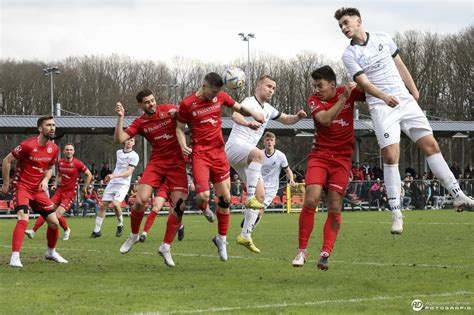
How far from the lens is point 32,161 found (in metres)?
14.9

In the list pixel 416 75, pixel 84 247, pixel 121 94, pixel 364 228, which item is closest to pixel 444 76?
pixel 416 75

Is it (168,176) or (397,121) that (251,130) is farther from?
(397,121)

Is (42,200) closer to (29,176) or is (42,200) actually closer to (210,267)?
(29,176)

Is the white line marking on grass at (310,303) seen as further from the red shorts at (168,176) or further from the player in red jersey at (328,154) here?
the red shorts at (168,176)

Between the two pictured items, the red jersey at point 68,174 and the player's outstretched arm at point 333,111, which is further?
the red jersey at point 68,174

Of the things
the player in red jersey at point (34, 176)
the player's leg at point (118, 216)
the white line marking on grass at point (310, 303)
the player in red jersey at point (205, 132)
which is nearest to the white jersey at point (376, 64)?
the player in red jersey at point (205, 132)

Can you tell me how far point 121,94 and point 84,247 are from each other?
2385 inches

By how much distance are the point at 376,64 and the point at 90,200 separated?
91.5 ft

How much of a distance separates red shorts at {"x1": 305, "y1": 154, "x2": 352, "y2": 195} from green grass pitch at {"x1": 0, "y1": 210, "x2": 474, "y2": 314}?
1.16 meters

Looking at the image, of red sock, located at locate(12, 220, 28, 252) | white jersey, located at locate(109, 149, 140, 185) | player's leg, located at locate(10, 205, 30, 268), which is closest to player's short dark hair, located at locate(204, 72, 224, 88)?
player's leg, located at locate(10, 205, 30, 268)

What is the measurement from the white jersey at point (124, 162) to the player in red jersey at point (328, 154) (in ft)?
40.0

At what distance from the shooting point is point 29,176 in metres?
14.9

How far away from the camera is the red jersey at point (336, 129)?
39.9 ft

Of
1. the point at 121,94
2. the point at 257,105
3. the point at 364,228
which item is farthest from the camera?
the point at 121,94
